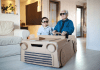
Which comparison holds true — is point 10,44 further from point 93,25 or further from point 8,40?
point 93,25

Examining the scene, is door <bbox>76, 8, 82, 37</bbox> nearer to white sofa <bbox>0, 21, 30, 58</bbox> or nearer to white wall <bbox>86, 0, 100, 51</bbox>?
white wall <bbox>86, 0, 100, 51</bbox>

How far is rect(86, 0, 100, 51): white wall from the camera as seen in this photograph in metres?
2.97

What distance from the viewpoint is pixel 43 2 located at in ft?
16.3

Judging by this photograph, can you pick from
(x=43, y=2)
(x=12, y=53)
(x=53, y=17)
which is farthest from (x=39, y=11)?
(x=12, y=53)

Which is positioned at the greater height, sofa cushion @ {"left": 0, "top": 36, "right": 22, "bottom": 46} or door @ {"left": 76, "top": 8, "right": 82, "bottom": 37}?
door @ {"left": 76, "top": 8, "right": 82, "bottom": 37}

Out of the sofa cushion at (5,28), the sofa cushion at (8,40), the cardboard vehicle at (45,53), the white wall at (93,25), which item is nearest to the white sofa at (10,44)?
the sofa cushion at (8,40)

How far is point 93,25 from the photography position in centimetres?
306

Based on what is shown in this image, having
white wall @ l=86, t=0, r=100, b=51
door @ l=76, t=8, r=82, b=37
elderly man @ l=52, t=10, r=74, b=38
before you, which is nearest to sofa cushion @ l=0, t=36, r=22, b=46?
elderly man @ l=52, t=10, r=74, b=38

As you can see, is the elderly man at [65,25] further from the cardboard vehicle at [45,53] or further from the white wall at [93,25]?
the white wall at [93,25]

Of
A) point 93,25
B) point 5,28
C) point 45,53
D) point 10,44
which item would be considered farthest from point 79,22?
point 45,53

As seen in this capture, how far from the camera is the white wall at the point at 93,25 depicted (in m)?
2.97

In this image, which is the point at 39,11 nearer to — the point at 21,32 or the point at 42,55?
the point at 21,32

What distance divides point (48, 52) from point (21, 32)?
130 cm

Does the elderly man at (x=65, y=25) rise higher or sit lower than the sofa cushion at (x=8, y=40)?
higher
